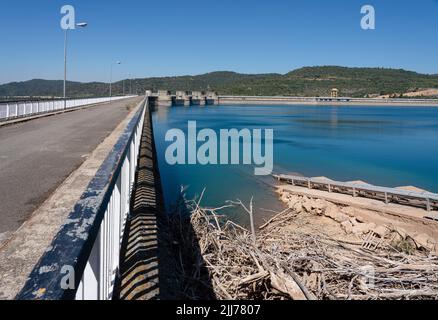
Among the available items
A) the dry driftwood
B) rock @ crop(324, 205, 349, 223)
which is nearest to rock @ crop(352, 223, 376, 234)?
rock @ crop(324, 205, 349, 223)

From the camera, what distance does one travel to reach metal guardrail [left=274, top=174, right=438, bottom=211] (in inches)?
579

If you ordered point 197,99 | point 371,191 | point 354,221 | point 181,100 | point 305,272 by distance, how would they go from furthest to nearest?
point 197,99 < point 181,100 < point 371,191 < point 354,221 < point 305,272

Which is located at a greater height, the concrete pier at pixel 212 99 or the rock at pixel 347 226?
the concrete pier at pixel 212 99

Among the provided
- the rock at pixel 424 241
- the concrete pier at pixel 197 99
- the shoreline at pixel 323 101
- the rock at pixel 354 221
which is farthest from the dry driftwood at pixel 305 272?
the shoreline at pixel 323 101

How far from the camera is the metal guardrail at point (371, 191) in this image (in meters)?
14.7

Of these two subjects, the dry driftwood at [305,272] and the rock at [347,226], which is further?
the rock at [347,226]

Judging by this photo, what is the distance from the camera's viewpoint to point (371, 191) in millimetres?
16531

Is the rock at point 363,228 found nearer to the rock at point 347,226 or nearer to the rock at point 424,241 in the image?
the rock at point 347,226

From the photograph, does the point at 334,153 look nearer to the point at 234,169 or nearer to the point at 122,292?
the point at 234,169

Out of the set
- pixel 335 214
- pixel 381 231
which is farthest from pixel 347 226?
pixel 381 231

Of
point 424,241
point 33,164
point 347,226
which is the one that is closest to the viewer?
point 33,164

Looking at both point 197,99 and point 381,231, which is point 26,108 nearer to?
point 381,231
